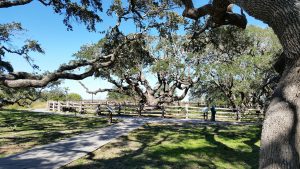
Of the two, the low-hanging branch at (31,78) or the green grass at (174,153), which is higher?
the low-hanging branch at (31,78)

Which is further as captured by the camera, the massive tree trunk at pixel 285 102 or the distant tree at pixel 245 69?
the distant tree at pixel 245 69

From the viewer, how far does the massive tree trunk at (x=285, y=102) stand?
4.07m

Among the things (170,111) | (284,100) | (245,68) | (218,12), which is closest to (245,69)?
(245,68)

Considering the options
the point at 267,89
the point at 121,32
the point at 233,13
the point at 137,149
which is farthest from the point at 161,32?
the point at 267,89

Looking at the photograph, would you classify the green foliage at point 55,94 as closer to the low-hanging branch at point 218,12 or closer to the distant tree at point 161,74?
the distant tree at point 161,74

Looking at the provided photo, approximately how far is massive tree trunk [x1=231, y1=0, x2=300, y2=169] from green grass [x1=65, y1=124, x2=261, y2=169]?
5.57 metres

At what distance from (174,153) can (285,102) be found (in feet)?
25.6

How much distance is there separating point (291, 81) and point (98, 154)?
804cm

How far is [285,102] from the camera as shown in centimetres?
429

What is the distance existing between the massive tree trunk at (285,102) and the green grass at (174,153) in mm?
5574

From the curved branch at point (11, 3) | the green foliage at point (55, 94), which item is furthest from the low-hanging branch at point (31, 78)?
the green foliage at point (55, 94)

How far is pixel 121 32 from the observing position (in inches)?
805

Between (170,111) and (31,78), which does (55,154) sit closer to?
(31,78)

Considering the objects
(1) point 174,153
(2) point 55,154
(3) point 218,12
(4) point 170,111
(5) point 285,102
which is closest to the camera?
(5) point 285,102
